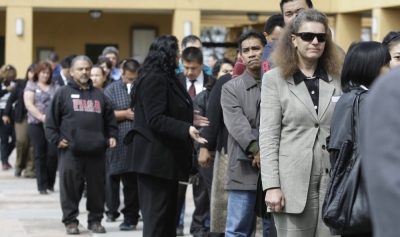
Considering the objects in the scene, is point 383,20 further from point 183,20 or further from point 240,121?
point 240,121

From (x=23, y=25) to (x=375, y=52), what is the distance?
1875 centimetres

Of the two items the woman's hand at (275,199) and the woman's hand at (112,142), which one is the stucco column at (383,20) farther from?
the woman's hand at (275,199)

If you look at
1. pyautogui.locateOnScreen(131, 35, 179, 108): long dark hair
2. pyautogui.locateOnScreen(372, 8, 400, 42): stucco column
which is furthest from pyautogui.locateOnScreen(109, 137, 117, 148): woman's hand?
pyautogui.locateOnScreen(372, 8, 400, 42): stucco column

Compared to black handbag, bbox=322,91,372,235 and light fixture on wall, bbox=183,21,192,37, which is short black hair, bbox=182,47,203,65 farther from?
light fixture on wall, bbox=183,21,192,37

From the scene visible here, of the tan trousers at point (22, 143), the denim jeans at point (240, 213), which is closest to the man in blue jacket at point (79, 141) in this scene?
the denim jeans at point (240, 213)

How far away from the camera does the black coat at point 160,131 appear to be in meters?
6.31

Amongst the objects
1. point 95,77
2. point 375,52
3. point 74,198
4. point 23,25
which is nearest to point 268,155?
point 375,52

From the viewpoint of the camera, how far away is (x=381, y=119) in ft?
5.32

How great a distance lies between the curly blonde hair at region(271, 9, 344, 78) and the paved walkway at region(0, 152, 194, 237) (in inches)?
180

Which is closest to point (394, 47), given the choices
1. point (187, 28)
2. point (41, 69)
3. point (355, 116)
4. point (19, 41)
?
point (355, 116)

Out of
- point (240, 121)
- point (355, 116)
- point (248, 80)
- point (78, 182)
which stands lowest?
point (78, 182)

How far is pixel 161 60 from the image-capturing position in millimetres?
6621

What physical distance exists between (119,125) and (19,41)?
12.9 metres

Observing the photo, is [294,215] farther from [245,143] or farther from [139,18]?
[139,18]
